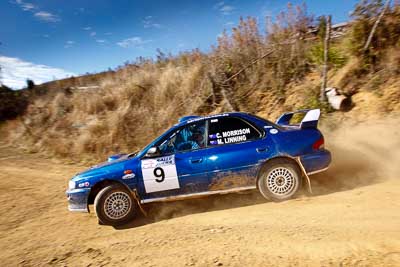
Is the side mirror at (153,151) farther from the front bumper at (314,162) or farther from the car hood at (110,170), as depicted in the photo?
the front bumper at (314,162)

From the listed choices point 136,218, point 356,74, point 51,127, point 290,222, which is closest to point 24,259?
point 136,218

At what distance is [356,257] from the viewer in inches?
125

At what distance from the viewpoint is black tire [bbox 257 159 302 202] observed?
205 inches

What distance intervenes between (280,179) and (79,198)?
138 inches

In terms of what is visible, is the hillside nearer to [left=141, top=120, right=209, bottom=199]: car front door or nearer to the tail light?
the tail light

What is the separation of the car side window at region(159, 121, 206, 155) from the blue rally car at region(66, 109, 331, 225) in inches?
0.7

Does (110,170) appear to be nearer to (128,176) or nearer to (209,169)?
(128,176)

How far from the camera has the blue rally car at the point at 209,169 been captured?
5.19 m

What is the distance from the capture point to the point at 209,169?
518 centimetres

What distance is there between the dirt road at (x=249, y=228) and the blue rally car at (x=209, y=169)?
0.37m

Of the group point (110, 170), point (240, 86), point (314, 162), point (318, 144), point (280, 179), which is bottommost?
point (280, 179)

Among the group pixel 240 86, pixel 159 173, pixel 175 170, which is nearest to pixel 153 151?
pixel 159 173

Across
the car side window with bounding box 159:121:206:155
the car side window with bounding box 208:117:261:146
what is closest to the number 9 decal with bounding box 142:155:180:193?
the car side window with bounding box 159:121:206:155

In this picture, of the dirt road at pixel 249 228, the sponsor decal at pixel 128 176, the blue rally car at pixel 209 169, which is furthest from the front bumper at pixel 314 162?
the sponsor decal at pixel 128 176
